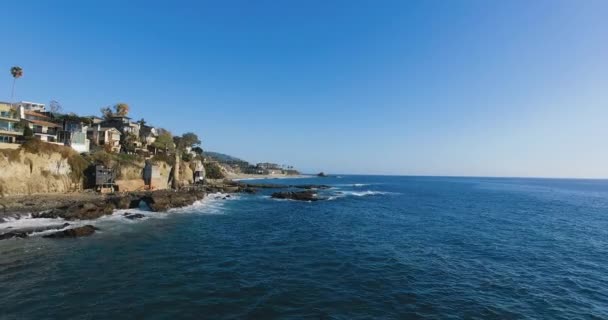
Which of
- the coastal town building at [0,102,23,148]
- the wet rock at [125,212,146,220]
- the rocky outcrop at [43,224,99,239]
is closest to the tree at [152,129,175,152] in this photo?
the coastal town building at [0,102,23,148]

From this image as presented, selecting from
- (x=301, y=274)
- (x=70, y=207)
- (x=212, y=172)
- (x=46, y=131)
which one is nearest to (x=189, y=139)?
(x=212, y=172)

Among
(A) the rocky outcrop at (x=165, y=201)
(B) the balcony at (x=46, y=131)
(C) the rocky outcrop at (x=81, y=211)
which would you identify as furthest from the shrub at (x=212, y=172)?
(C) the rocky outcrop at (x=81, y=211)

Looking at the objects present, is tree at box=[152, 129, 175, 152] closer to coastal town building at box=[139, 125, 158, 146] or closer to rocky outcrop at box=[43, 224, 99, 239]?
coastal town building at box=[139, 125, 158, 146]

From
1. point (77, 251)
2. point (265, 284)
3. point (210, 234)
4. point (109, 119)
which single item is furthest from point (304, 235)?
point (109, 119)

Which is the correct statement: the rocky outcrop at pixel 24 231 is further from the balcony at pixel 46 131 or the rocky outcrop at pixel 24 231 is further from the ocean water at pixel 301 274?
the balcony at pixel 46 131

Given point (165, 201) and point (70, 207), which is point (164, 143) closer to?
point (165, 201)

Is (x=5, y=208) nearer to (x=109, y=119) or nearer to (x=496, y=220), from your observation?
(x=109, y=119)
